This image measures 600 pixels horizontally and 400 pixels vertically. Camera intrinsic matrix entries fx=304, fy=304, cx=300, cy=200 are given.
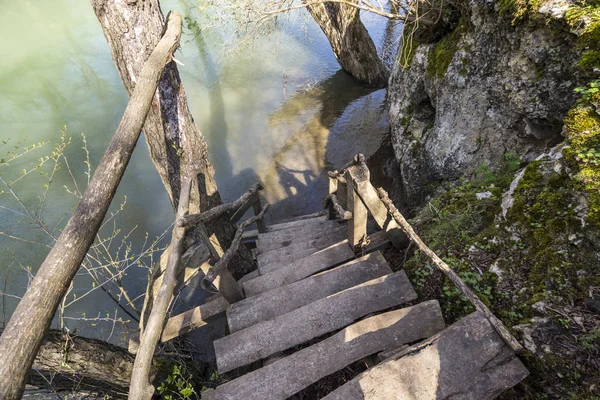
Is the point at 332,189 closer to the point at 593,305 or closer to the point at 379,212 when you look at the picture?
the point at 379,212

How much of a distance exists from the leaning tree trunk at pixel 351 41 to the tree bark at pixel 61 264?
1034 centimetres

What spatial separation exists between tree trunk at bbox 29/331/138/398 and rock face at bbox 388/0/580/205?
5345 millimetres

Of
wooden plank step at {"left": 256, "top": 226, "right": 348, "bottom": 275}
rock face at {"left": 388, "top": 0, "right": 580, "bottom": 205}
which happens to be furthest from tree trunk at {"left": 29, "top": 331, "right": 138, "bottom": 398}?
rock face at {"left": 388, "top": 0, "right": 580, "bottom": 205}

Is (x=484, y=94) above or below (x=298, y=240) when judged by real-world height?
above

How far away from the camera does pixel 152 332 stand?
2176mm

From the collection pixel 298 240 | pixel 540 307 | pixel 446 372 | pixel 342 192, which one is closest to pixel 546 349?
pixel 540 307

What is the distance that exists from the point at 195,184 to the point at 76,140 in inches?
348

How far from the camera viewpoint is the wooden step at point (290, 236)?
5082 mm

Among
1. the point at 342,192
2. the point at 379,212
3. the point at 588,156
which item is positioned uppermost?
the point at 588,156

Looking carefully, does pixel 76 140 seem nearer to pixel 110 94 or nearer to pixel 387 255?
pixel 110 94

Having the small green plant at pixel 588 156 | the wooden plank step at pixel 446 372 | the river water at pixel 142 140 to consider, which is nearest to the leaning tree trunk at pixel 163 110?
the wooden plank step at pixel 446 372

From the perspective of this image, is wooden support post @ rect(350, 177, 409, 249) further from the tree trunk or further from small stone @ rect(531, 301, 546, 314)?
the tree trunk

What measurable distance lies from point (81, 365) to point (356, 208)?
3201 millimetres

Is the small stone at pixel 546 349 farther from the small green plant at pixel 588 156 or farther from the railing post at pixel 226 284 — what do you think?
the railing post at pixel 226 284
